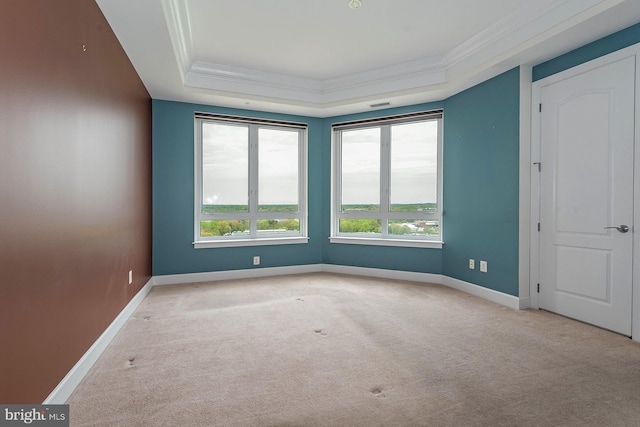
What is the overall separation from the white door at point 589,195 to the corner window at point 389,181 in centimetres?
152

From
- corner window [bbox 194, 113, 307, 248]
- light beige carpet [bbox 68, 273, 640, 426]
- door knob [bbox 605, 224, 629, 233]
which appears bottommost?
light beige carpet [bbox 68, 273, 640, 426]

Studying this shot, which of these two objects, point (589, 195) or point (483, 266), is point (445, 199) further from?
point (589, 195)

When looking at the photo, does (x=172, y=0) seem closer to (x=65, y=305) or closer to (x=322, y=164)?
(x=65, y=305)

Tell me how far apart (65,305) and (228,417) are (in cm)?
114

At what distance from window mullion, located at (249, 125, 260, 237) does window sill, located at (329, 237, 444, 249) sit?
127 cm

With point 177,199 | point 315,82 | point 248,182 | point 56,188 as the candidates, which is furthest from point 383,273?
point 56,188

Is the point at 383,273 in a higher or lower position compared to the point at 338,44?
lower

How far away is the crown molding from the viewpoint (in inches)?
116

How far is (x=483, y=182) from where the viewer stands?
4145 mm

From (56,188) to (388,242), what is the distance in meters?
4.13

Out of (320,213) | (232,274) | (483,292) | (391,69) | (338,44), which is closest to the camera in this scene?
(338,44)

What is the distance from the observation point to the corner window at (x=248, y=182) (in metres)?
5.03

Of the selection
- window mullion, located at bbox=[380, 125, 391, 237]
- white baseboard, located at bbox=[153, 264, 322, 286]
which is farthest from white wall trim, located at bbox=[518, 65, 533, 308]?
white baseboard, located at bbox=[153, 264, 322, 286]

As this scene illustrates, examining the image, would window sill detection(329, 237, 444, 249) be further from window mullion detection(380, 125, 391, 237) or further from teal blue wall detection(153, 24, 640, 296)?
window mullion detection(380, 125, 391, 237)
